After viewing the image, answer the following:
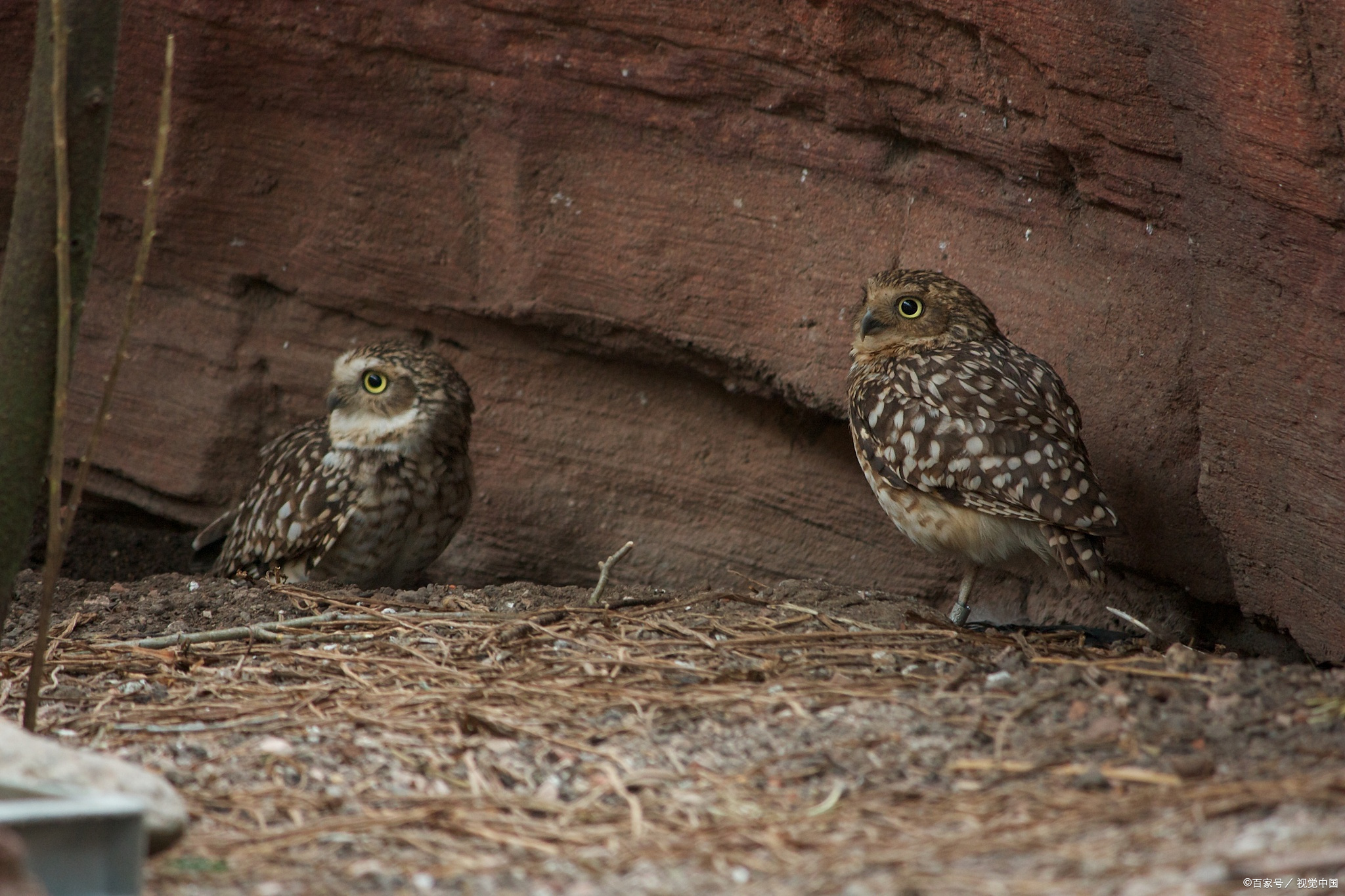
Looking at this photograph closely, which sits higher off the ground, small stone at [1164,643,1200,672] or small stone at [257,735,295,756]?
small stone at [1164,643,1200,672]

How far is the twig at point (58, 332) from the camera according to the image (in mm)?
2939

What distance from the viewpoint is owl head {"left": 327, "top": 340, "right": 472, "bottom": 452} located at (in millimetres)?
5555

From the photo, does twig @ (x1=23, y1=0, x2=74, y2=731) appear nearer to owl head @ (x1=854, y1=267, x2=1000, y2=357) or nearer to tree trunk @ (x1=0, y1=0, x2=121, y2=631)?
tree trunk @ (x1=0, y1=0, x2=121, y2=631)

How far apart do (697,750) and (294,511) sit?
2926mm

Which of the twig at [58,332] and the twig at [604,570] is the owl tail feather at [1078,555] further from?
the twig at [58,332]

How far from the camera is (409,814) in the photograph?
2.71 meters

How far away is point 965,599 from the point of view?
16.2ft

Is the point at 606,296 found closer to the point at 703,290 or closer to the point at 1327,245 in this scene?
the point at 703,290

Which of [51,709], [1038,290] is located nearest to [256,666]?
[51,709]

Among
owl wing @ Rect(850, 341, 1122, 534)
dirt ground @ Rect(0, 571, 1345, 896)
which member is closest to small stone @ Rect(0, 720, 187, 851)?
dirt ground @ Rect(0, 571, 1345, 896)

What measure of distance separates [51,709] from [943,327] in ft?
11.0

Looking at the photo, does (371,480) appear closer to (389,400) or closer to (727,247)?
(389,400)

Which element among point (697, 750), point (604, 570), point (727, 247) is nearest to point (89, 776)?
point (697, 750)

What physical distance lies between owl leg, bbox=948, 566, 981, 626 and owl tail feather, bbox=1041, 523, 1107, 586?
524mm
